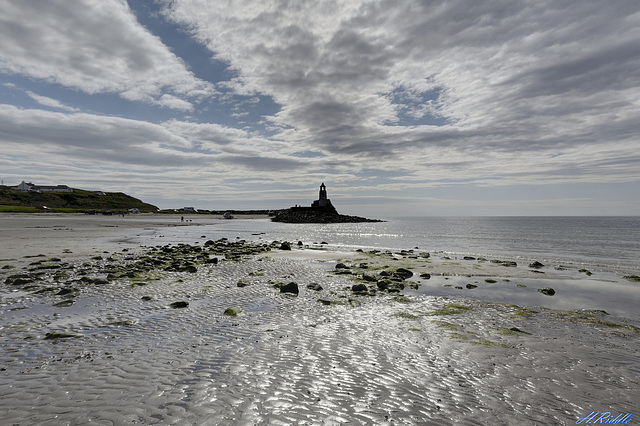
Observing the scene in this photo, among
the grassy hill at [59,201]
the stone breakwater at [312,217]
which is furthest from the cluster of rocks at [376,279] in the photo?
the grassy hill at [59,201]

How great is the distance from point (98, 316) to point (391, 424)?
11.6 meters

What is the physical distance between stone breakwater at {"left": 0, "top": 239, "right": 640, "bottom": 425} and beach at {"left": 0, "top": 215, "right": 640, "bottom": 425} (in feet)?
0.15

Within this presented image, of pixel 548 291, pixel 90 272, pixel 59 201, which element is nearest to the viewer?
pixel 548 291

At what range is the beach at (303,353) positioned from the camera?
20.7 ft

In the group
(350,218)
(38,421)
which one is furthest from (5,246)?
(350,218)

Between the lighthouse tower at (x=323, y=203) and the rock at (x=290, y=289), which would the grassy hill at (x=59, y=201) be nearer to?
the lighthouse tower at (x=323, y=203)

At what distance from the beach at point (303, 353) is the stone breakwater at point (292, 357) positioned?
47 mm

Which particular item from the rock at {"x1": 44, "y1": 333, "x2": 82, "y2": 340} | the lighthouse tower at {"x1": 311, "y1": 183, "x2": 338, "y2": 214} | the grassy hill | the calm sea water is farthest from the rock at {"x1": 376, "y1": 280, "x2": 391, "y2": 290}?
the grassy hill

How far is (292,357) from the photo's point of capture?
8742mm

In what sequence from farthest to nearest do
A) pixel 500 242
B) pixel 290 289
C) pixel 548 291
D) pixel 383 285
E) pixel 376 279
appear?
pixel 500 242 → pixel 376 279 → pixel 383 285 → pixel 548 291 → pixel 290 289

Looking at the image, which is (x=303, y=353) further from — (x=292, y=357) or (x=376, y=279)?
(x=376, y=279)

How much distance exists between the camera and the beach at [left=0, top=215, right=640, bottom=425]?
631cm

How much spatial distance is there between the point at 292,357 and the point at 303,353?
0.43 meters

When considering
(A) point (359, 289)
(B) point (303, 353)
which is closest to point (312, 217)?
(A) point (359, 289)
